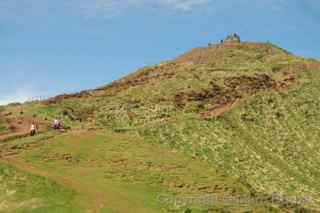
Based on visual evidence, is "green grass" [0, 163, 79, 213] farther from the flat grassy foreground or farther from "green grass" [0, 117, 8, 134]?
"green grass" [0, 117, 8, 134]

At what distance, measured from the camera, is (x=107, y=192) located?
4584 centimetres

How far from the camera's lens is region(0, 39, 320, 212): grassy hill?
1930 inches

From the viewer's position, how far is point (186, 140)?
65250mm

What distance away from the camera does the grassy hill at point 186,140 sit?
161ft

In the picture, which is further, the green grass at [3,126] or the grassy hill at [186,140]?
the green grass at [3,126]

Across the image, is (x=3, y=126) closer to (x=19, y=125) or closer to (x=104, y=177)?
(x=19, y=125)

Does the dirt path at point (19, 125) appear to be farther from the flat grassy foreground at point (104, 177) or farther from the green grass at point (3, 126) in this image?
the flat grassy foreground at point (104, 177)

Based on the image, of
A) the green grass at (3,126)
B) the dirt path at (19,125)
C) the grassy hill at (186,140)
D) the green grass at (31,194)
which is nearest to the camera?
the green grass at (31,194)

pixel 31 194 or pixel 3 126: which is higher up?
pixel 3 126

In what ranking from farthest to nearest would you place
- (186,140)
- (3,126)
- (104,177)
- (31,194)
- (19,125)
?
1. (19,125)
2. (3,126)
3. (186,140)
4. (104,177)
5. (31,194)

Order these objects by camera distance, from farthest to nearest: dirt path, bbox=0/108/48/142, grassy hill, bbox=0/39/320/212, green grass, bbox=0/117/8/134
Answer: green grass, bbox=0/117/8/134
dirt path, bbox=0/108/48/142
grassy hill, bbox=0/39/320/212

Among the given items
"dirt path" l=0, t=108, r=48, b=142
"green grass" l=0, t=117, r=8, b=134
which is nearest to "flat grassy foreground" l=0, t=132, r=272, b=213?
"dirt path" l=0, t=108, r=48, b=142

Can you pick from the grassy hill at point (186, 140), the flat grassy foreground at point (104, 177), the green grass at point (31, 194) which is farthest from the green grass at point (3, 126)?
the green grass at point (31, 194)

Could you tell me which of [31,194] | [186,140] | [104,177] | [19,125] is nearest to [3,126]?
[19,125]
